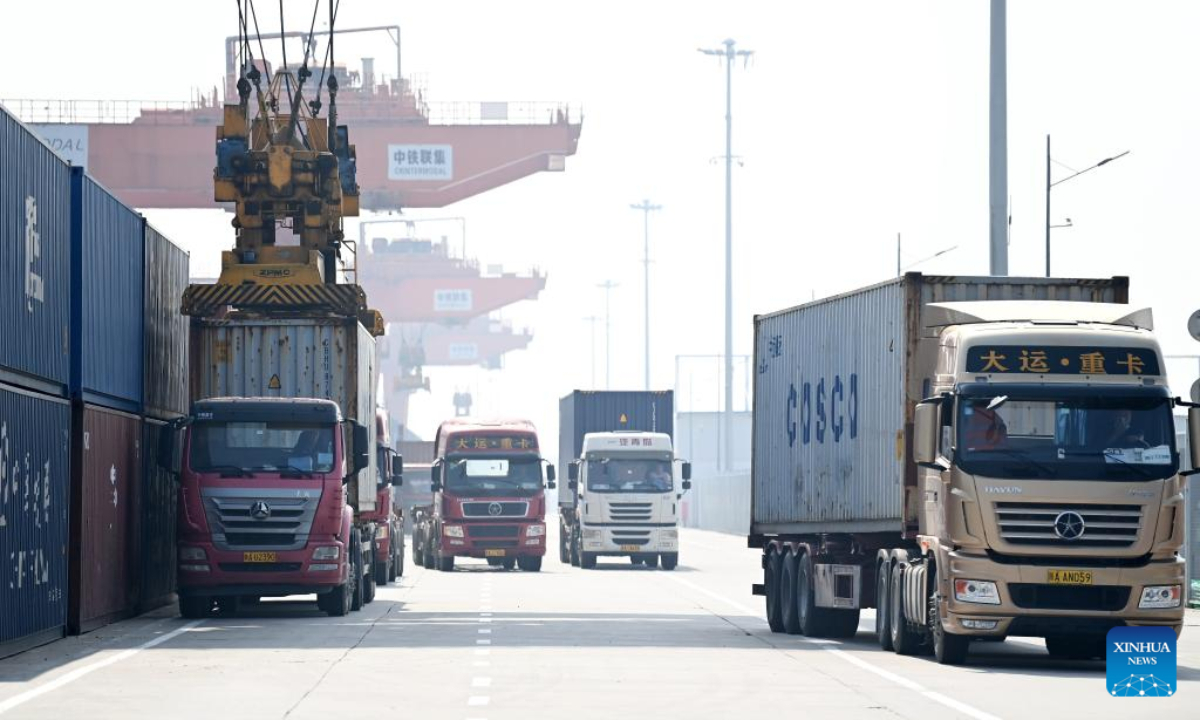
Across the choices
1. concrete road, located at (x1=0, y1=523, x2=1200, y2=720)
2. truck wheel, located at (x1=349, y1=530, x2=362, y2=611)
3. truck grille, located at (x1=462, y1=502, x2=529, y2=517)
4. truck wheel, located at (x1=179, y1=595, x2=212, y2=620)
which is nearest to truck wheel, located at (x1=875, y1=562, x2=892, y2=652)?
concrete road, located at (x1=0, y1=523, x2=1200, y2=720)

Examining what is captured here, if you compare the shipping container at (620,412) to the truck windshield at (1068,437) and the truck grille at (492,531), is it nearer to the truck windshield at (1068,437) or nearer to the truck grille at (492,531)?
the truck grille at (492,531)

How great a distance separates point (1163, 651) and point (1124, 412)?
25.8ft

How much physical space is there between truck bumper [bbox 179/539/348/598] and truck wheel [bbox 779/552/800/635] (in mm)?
5815

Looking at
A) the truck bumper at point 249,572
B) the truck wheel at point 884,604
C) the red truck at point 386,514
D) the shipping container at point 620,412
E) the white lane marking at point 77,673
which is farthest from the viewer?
the shipping container at point 620,412

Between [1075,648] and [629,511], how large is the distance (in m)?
27.7

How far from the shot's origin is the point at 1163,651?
12.7 metres

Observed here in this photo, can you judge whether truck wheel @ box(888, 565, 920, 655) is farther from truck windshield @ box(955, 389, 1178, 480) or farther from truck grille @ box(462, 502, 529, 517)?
truck grille @ box(462, 502, 529, 517)

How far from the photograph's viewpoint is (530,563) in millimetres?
49406

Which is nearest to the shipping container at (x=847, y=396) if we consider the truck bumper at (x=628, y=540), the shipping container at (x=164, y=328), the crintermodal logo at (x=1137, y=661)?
the shipping container at (x=164, y=328)

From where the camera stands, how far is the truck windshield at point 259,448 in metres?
28.1

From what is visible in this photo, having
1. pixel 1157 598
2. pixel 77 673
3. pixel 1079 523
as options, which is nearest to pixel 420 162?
pixel 77 673

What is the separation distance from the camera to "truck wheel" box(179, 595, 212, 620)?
93.7 ft

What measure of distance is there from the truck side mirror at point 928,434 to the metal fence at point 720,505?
62160 mm

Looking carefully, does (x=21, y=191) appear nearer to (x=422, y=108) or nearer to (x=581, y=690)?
(x=581, y=690)
